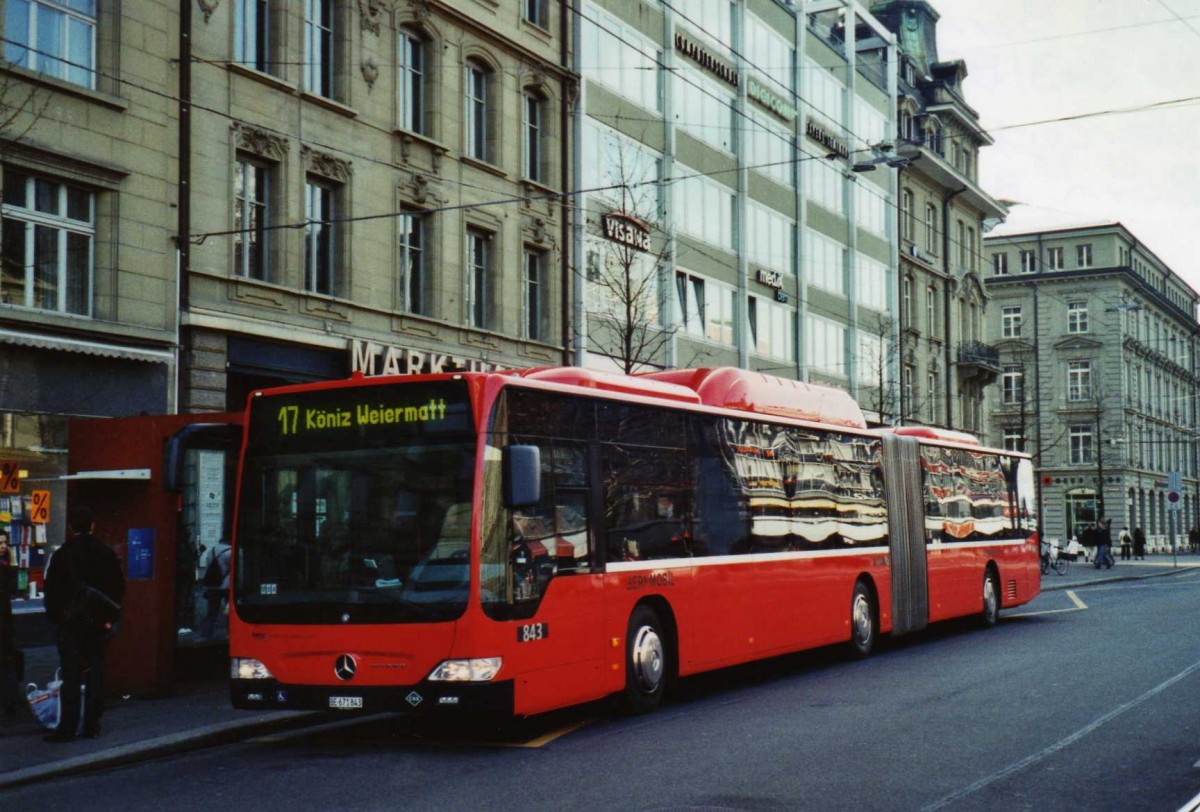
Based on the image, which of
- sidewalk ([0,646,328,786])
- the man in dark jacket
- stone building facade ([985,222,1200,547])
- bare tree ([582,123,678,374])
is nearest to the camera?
sidewalk ([0,646,328,786])

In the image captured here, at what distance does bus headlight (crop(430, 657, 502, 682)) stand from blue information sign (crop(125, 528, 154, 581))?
4.48m

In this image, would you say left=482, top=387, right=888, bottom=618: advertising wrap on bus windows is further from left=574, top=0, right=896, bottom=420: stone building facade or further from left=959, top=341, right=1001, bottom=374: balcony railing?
left=959, top=341, right=1001, bottom=374: balcony railing

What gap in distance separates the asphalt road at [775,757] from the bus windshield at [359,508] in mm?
1177

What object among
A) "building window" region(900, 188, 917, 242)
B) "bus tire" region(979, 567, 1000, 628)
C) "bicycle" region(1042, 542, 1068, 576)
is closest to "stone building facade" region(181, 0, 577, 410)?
"bus tire" region(979, 567, 1000, 628)

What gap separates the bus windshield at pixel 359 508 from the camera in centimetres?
1060

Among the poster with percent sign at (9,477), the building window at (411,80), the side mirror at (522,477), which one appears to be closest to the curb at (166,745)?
the side mirror at (522,477)

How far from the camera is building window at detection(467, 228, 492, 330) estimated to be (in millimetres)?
26984

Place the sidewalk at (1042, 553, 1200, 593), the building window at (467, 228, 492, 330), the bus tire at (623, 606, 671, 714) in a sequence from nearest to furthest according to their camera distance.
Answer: the bus tire at (623, 606, 671, 714), the building window at (467, 228, 492, 330), the sidewalk at (1042, 553, 1200, 593)

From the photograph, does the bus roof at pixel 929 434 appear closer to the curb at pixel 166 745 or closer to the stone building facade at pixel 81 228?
the stone building facade at pixel 81 228

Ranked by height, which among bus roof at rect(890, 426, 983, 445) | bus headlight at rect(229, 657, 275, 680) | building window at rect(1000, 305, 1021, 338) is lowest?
bus headlight at rect(229, 657, 275, 680)

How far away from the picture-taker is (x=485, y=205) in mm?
26578

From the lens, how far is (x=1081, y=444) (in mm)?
82625

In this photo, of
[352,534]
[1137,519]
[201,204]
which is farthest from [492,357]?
[1137,519]

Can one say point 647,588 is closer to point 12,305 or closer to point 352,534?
point 352,534
